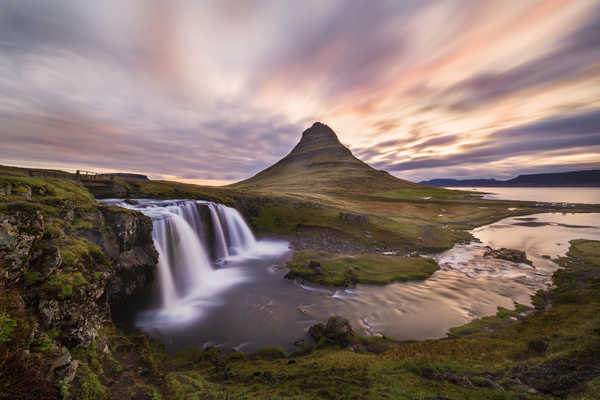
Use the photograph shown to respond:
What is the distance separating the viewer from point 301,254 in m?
33.4

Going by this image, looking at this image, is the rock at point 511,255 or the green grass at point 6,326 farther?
the rock at point 511,255

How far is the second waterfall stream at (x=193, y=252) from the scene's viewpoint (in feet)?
71.5

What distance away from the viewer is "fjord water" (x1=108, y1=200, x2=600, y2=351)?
17141 mm

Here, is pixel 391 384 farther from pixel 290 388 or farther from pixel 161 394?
pixel 161 394

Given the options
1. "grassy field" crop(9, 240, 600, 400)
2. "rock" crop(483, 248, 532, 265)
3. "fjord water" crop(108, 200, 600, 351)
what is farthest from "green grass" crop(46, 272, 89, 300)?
"rock" crop(483, 248, 532, 265)

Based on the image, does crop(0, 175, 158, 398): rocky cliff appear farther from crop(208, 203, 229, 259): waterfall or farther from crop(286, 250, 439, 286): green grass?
crop(208, 203, 229, 259): waterfall

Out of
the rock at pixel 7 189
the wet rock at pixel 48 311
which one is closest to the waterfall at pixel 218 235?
the rock at pixel 7 189

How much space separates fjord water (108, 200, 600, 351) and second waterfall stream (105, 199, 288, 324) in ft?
0.44

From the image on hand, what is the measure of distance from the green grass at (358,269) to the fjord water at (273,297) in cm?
118

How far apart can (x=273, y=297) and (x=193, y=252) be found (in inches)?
533

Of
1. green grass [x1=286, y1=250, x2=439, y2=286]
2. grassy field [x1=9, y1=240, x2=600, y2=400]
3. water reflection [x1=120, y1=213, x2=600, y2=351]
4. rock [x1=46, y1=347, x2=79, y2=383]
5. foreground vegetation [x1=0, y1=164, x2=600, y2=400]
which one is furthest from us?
green grass [x1=286, y1=250, x2=439, y2=286]

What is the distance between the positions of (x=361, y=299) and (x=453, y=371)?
39.8ft

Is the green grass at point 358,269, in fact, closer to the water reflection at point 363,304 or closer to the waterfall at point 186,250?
the water reflection at point 363,304

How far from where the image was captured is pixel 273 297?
888 inches
